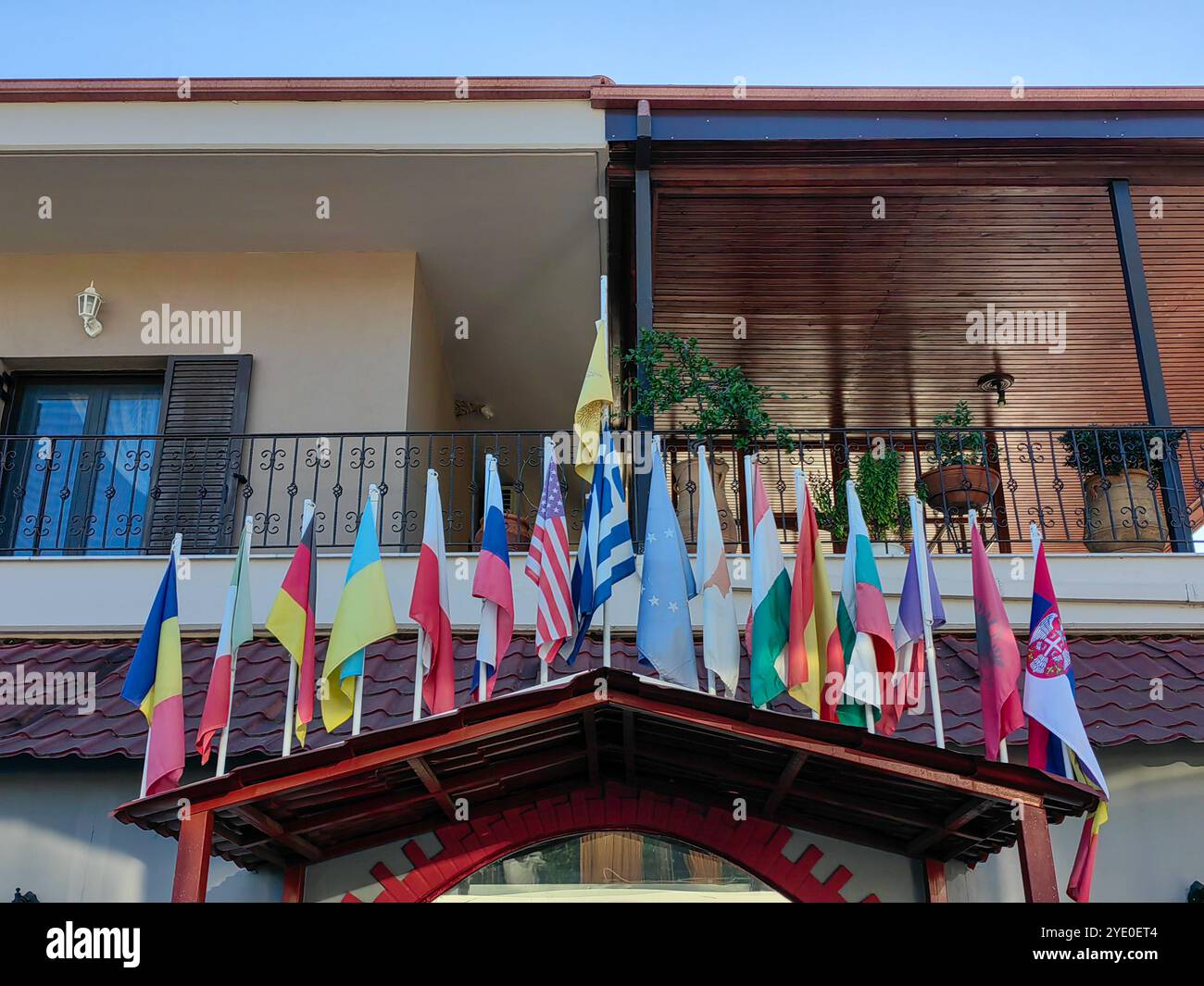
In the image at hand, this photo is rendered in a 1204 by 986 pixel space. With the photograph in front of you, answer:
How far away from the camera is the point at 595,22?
1069cm

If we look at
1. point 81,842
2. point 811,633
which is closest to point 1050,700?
point 811,633

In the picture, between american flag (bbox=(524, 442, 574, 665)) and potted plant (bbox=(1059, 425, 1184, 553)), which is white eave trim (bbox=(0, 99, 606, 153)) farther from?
potted plant (bbox=(1059, 425, 1184, 553))

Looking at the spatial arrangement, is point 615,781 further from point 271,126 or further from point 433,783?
point 271,126

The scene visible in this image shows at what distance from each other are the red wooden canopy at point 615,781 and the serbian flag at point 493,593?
0.47 meters

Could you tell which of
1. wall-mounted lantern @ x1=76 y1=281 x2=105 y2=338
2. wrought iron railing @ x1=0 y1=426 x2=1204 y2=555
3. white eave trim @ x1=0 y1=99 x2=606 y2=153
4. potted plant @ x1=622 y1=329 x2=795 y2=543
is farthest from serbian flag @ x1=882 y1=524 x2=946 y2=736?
wall-mounted lantern @ x1=76 y1=281 x2=105 y2=338

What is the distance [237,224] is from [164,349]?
117 cm

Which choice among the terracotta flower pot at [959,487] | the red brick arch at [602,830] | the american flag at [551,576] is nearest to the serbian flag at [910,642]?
the red brick arch at [602,830]

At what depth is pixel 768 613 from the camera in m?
5.20

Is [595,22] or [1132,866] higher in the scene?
[595,22]

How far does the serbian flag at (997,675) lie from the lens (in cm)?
496

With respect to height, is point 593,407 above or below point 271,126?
below

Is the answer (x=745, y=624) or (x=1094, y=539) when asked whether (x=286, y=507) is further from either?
(x=1094, y=539)

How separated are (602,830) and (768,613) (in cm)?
189
